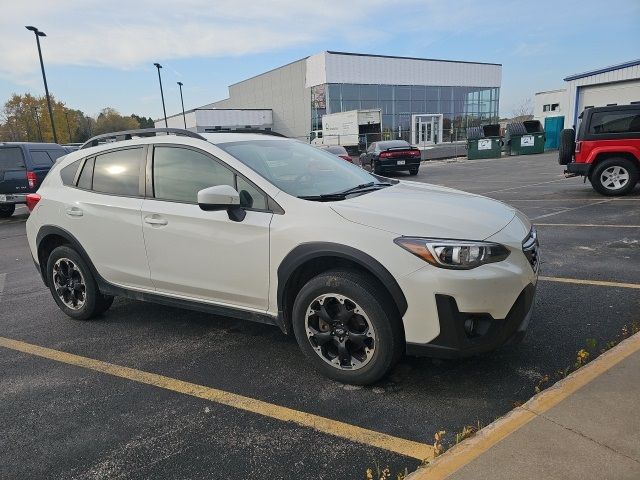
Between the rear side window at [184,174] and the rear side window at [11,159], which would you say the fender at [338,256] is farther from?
the rear side window at [11,159]

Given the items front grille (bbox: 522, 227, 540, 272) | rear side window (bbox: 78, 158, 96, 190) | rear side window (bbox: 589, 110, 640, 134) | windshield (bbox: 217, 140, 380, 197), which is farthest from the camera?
rear side window (bbox: 589, 110, 640, 134)

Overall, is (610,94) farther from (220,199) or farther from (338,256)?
(220,199)

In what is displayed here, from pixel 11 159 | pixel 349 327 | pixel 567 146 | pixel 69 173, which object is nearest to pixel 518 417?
pixel 349 327

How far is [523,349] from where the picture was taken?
3508 mm

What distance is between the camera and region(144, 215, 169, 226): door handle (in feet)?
12.3

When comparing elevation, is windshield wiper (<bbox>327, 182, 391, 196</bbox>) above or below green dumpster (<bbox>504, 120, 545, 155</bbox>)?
above

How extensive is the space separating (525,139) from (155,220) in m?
28.8

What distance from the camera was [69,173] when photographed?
184 inches

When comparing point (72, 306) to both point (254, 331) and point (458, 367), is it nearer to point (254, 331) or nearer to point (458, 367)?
point (254, 331)

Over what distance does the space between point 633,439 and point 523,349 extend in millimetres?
1234

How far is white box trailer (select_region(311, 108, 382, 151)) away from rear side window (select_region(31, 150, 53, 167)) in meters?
24.0

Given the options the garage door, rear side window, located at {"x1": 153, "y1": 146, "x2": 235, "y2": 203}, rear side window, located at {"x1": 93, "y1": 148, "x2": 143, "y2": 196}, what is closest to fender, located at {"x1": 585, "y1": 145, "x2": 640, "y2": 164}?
rear side window, located at {"x1": 153, "y1": 146, "x2": 235, "y2": 203}

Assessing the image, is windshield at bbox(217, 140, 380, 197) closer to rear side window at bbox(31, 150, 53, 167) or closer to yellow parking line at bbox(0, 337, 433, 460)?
yellow parking line at bbox(0, 337, 433, 460)

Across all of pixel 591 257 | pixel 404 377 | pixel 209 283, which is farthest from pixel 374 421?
pixel 591 257
